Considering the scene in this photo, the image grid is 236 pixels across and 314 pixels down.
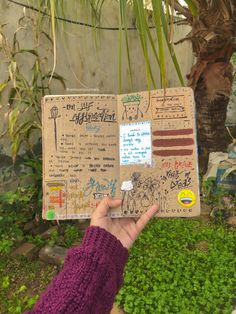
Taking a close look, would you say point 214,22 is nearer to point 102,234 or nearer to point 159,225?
point 159,225

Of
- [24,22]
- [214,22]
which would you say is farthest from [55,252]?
[214,22]

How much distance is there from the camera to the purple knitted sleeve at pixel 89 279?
2.64ft

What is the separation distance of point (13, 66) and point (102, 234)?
4.69 ft

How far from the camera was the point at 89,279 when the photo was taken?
0.86 meters

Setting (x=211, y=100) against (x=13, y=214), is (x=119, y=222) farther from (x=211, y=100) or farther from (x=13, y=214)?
(x=211, y=100)

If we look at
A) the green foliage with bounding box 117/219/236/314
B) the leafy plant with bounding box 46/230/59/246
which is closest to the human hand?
the green foliage with bounding box 117/219/236/314

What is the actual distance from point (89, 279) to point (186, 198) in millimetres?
448

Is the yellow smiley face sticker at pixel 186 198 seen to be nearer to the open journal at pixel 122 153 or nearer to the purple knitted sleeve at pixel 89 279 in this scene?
the open journal at pixel 122 153

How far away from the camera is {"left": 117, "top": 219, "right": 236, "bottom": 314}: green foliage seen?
1.73m

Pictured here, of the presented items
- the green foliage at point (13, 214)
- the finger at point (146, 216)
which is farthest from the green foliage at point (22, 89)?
the finger at point (146, 216)

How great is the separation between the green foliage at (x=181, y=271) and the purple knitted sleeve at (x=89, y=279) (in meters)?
0.85

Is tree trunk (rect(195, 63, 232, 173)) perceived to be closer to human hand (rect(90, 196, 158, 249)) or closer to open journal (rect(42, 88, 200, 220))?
open journal (rect(42, 88, 200, 220))

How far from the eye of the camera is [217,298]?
1.77m

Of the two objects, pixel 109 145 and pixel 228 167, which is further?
Answer: pixel 228 167
